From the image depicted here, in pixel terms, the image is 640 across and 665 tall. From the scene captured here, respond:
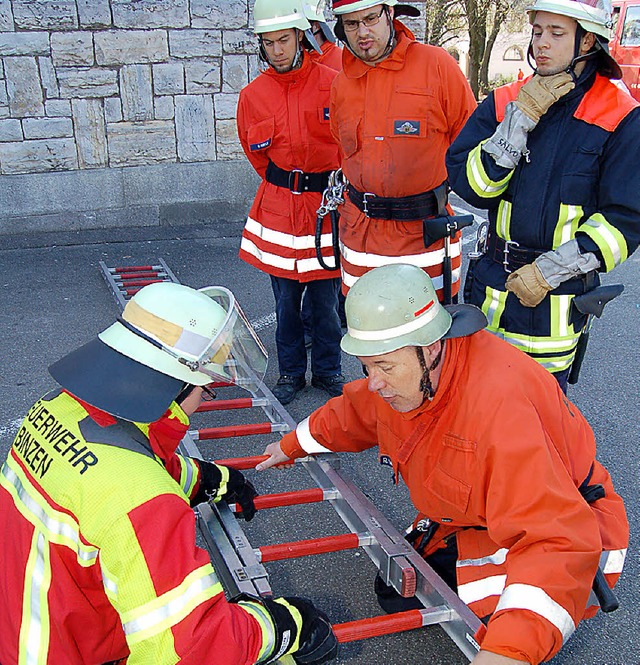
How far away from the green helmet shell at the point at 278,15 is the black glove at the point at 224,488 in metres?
2.31

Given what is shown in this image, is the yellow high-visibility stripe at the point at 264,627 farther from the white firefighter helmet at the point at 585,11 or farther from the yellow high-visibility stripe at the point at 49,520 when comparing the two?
the white firefighter helmet at the point at 585,11

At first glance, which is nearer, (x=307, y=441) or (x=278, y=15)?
(x=307, y=441)

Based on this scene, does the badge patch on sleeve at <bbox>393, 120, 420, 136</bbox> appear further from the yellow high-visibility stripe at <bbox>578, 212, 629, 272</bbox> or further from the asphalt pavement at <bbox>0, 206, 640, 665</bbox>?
the asphalt pavement at <bbox>0, 206, 640, 665</bbox>

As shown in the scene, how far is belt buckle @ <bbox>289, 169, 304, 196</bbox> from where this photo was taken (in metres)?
4.18

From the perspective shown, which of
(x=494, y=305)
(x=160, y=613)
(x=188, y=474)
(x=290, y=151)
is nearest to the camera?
(x=160, y=613)

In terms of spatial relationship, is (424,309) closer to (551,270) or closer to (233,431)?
(551,270)

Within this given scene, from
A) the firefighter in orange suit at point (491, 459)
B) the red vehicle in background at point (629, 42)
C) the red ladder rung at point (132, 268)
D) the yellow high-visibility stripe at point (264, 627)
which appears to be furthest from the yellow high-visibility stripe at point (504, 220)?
the red vehicle in background at point (629, 42)

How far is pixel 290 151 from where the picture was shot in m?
4.16

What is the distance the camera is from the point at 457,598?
245 centimetres

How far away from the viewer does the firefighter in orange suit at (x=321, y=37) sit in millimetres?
4013

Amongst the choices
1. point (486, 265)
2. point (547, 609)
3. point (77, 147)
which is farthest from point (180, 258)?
point (547, 609)

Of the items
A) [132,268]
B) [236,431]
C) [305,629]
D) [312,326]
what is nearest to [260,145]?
[312,326]

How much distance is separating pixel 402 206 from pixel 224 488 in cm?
167

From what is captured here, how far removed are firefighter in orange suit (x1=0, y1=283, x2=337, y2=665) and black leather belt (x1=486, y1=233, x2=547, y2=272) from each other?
4.38 ft
